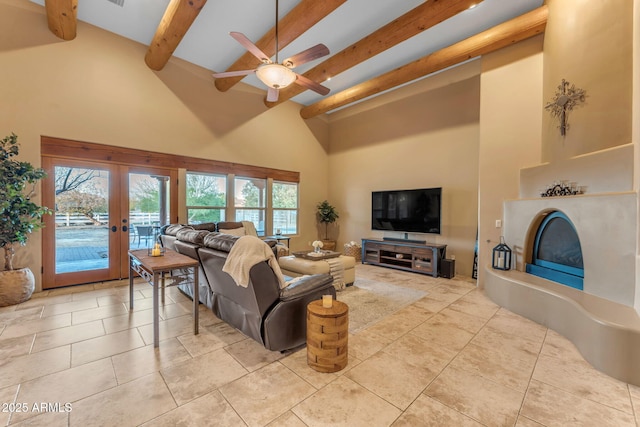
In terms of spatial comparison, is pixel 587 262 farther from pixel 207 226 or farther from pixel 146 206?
pixel 146 206

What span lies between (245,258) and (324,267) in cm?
195

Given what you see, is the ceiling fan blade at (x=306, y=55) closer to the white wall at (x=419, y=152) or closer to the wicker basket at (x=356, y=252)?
the white wall at (x=419, y=152)

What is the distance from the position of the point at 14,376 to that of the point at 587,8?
6.70 m

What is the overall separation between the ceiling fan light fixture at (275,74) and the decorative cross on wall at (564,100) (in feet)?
11.5

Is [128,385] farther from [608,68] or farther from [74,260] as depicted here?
[608,68]

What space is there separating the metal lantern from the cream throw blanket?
3.50 m

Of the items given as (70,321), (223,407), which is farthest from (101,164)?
(223,407)

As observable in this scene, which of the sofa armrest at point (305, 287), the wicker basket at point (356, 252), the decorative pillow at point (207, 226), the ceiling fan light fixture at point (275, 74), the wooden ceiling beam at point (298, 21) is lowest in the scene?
the wicker basket at point (356, 252)

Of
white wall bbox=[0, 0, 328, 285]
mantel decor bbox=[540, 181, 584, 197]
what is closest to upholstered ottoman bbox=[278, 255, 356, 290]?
mantel decor bbox=[540, 181, 584, 197]

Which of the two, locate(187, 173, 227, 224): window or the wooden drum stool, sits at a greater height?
locate(187, 173, 227, 224): window

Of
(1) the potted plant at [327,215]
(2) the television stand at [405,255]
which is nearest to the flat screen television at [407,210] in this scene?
(2) the television stand at [405,255]

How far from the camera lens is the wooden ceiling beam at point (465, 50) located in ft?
12.4

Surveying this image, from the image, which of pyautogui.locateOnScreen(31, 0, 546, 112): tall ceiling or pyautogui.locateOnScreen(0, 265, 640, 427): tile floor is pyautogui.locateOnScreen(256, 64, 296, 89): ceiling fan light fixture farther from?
pyautogui.locateOnScreen(0, 265, 640, 427): tile floor

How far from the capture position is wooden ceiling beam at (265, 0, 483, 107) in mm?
3408
